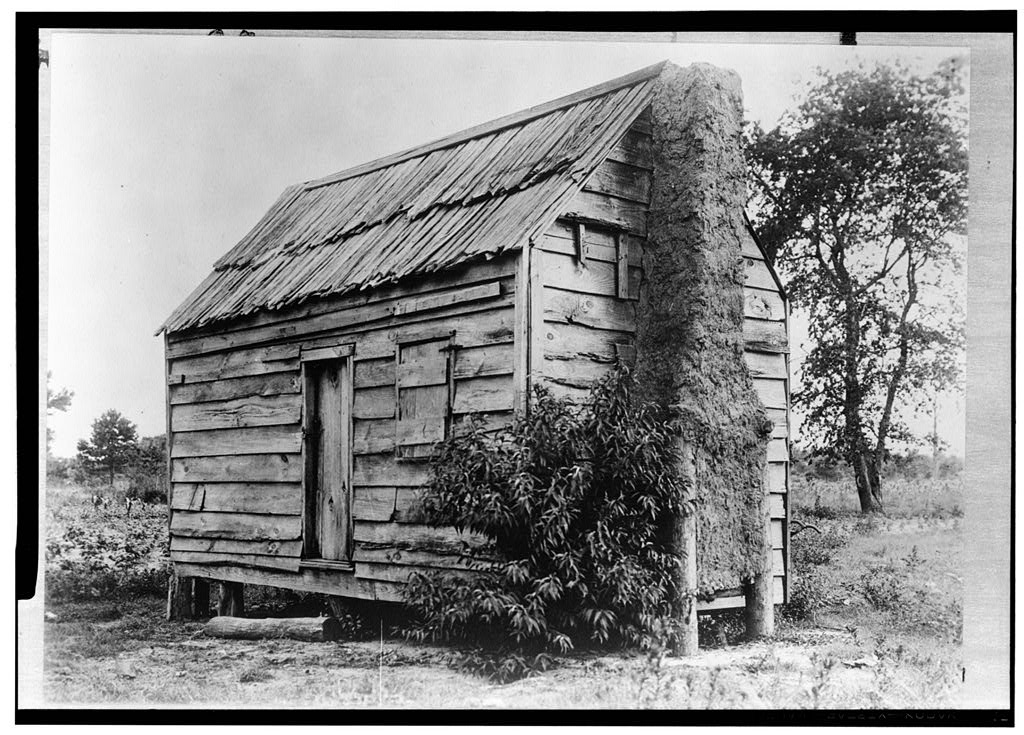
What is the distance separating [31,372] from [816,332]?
217 inches

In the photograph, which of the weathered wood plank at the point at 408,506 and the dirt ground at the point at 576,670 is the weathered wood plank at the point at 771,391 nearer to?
the dirt ground at the point at 576,670

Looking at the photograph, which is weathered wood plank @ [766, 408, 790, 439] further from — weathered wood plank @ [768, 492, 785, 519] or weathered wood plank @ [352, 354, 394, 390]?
weathered wood plank @ [352, 354, 394, 390]

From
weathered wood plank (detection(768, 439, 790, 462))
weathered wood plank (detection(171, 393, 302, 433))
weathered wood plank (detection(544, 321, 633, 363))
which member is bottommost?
weathered wood plank (detection(768, 439, 790, 462))

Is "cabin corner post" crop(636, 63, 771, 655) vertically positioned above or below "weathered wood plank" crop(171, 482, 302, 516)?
above

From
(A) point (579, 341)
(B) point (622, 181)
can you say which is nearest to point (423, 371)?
(A) point (579, 341)

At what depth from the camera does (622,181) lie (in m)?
8.41

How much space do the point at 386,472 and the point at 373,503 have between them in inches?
11.7

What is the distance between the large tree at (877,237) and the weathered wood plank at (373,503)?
3135 mm

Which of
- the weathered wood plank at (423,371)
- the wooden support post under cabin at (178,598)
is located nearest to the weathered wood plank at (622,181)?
the weathered wood plank at (423,371)

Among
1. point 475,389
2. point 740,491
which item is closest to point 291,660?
point 475,389

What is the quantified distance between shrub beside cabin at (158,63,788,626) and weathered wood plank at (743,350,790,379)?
0.05 feet

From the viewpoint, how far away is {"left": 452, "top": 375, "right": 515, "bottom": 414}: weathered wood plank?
314 inches

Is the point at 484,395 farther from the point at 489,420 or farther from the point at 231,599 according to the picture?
the point at 231,599

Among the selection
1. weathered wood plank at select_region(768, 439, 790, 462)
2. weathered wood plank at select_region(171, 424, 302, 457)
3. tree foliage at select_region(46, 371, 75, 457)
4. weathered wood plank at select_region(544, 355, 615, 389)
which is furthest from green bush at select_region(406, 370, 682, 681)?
tree foliage at select_region(46, 371, 75, 457)
